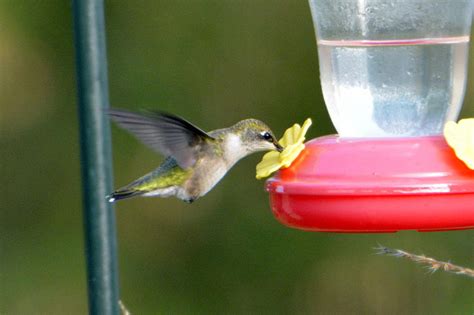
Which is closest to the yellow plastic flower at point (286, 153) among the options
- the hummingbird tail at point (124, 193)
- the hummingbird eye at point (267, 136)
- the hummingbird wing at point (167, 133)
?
the hummingbird eye at point (267, 136)

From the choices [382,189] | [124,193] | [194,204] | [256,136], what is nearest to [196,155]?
[256,136]

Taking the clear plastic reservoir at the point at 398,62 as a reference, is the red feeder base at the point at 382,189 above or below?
below

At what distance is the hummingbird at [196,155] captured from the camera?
10.9 feet

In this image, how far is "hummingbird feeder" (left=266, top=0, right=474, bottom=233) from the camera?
8.37 ft

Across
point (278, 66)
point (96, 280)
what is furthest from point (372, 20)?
point (278, 66)

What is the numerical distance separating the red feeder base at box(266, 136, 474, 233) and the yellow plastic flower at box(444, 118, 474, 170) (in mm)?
34

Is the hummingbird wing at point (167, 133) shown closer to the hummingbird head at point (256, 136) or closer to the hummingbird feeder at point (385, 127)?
the hummingbird head at point (256, 136)

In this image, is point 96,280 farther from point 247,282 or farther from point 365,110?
point 247,282

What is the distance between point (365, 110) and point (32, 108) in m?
4.11

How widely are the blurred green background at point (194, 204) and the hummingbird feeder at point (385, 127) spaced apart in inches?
113

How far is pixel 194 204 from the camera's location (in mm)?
6668

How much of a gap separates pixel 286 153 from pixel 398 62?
1.98 ft

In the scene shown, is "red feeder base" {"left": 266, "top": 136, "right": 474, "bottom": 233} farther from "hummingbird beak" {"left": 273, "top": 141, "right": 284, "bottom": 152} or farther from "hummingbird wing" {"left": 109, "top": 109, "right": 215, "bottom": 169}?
"hummingbird wing" {"left": 109, "top": 109, "right": 215, "bottom": 169}

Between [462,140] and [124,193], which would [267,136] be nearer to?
[124,193]
